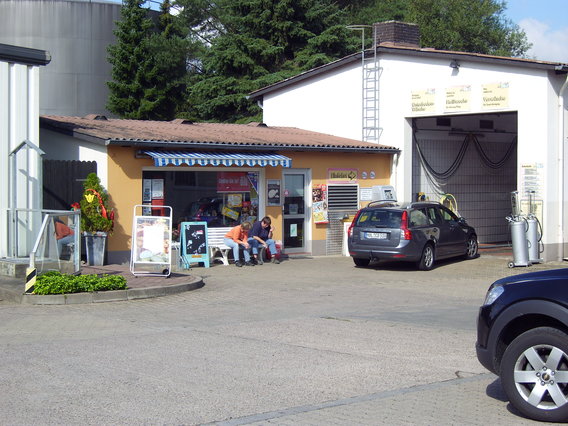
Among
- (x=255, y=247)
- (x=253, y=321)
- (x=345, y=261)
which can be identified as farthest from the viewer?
(x=345, y=261)

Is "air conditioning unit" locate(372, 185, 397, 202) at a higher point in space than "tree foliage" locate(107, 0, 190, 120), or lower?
lower

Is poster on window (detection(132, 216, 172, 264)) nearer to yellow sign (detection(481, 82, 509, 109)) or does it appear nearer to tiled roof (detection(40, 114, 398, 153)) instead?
tiled roof (detection(40, 114, 398, 153))

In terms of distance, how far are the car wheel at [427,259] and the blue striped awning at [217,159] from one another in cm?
431

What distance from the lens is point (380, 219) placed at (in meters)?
18.8

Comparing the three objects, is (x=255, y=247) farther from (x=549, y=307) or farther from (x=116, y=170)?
(x=549, y=307)

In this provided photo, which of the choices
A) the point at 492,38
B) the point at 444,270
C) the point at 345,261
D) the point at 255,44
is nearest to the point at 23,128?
the point at 345,261

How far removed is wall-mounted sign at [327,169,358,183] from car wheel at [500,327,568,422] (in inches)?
629

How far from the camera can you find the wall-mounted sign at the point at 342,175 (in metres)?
22.4

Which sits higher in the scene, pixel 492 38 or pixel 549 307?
pixel 492 38

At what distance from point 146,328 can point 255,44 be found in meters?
26.1

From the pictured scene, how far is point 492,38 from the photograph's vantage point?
47.2 m

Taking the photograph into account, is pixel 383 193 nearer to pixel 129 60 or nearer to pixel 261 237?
pixel 261 237

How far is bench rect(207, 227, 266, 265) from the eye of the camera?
19.4m

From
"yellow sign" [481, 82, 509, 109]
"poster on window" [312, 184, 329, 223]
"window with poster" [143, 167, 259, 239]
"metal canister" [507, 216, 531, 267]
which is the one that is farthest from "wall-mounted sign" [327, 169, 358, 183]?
"metal canister" [507, 216, 531, 267]
